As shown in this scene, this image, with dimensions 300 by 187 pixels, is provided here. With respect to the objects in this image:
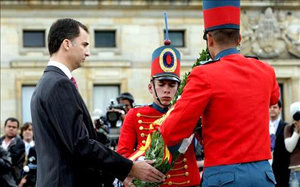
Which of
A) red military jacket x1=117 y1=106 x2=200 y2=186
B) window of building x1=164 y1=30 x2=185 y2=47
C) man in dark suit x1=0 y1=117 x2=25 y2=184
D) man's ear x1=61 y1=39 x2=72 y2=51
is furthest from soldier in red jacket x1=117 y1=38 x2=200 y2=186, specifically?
window of building x1=164 y1=30 x2=185 y2=47

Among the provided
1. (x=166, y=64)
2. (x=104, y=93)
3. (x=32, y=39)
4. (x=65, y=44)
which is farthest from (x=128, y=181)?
(x=32, y=39)

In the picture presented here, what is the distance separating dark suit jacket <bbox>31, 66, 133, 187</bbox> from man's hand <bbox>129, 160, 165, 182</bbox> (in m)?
0.23

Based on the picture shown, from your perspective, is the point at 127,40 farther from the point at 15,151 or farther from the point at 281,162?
the point at 281,162

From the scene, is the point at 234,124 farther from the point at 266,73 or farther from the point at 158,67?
the point at 158,67

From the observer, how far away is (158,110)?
7.03 m

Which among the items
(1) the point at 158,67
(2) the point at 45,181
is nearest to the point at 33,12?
(1) the point at 158,67

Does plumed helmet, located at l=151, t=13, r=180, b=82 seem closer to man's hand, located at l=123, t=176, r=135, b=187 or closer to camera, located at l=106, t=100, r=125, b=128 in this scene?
man's hand, located at l=123, t=176, r=135, b=187

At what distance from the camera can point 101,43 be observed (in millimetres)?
28703

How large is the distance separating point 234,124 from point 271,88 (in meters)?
0.43

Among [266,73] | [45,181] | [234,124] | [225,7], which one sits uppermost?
[225,7]

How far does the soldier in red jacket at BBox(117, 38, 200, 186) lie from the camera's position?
6.61 meters

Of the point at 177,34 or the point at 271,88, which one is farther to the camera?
the point at 177,34

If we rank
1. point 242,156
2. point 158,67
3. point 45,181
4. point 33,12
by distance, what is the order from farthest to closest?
point 33,12 → point 158,67 → point 45,181 → point 242,156

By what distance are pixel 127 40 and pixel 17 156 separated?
15.8m
